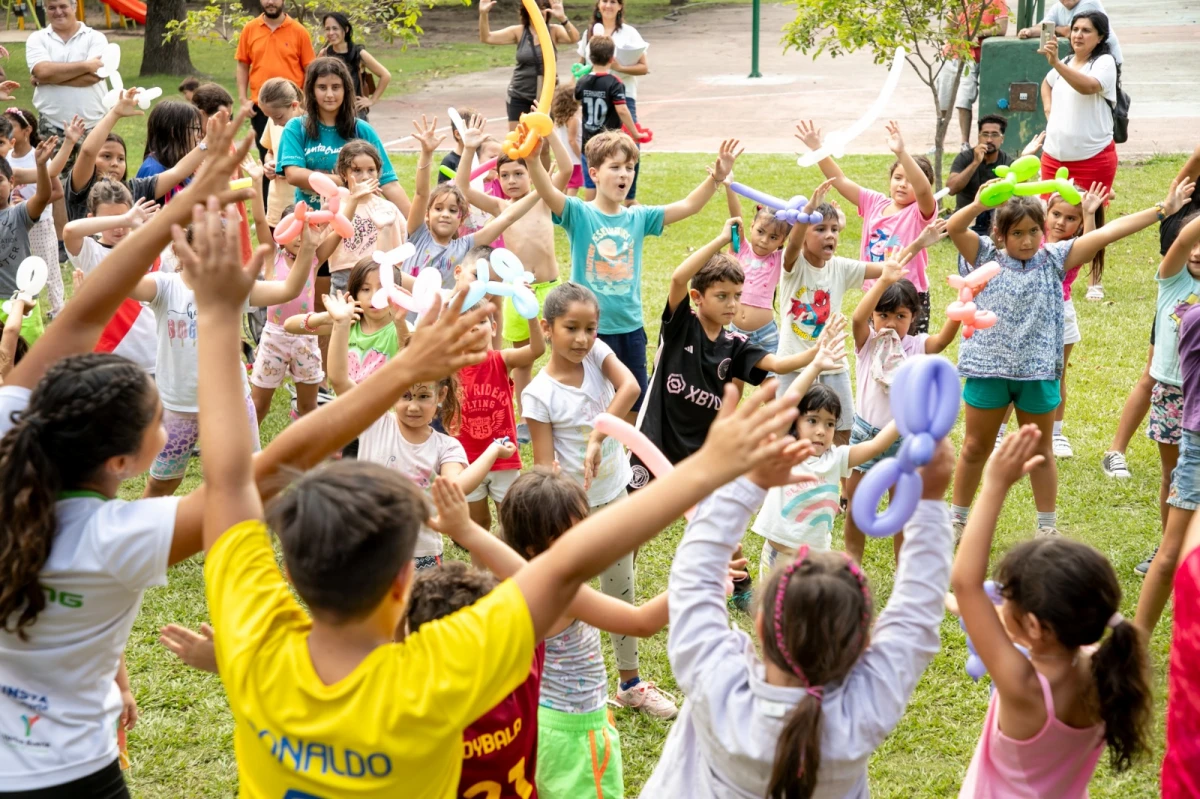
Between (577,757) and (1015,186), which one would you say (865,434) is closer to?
(1015,186)

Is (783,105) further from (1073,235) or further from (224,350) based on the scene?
(224,350)

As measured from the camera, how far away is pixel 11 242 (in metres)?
6.24

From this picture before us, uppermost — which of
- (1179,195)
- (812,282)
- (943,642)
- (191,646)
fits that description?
(1179,195)

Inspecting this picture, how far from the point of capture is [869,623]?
91.6 inches

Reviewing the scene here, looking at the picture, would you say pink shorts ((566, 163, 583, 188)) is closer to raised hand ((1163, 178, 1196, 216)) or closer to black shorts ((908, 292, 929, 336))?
black shorts ((908, 292, 929, 336))

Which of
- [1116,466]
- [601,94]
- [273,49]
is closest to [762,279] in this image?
[1116,466]

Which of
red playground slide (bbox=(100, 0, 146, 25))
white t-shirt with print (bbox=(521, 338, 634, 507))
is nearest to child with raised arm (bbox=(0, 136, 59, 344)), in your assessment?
white t-shirt with print (bbox=(521, 338, 634, 507))

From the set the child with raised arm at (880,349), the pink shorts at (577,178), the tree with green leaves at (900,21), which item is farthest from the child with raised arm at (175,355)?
the tree with green leaves at (900,21)

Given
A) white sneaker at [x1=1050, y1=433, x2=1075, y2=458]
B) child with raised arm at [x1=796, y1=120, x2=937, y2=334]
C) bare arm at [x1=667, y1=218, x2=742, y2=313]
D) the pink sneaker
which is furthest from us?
white sneaker at [x1=1050, y1=433, x2=1075, y2=458]

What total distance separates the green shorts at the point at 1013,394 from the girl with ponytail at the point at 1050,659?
271cm

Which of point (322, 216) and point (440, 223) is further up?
point (322, 216)

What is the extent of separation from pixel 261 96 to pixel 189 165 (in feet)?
6.96

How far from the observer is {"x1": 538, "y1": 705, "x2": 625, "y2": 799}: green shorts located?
321cm

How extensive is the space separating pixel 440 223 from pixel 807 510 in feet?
8.63
